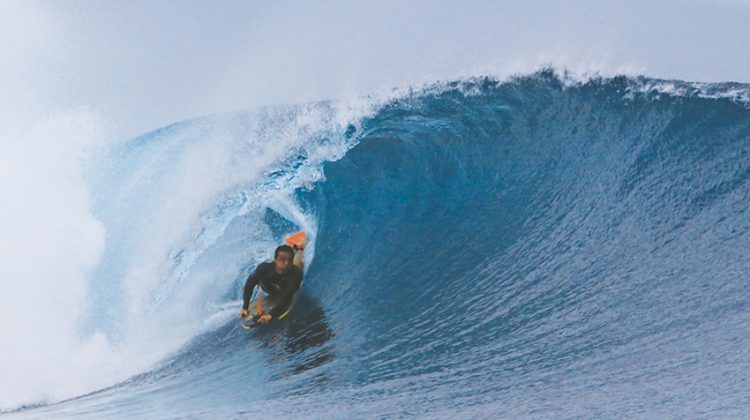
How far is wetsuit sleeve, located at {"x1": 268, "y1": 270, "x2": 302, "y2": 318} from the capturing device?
6.81 m

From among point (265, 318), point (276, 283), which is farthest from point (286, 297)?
point (265, 318)

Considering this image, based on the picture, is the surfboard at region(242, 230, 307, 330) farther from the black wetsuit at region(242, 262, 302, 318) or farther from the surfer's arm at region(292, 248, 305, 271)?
the surfer's arm at region(292, 248, 305, 271)

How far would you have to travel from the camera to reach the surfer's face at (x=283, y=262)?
6.48m

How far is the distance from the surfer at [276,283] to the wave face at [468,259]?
171 millimetres

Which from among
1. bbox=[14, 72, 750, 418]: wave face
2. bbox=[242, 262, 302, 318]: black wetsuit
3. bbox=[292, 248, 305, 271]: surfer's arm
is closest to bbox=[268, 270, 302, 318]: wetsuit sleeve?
bbox=[242, 262, 302, 318]: black wetsuit

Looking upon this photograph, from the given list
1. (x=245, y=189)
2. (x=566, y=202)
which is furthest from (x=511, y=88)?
(x=245, y=189)

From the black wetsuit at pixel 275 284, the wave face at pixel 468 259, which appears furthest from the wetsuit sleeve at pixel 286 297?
the wave face at pixel 468 259

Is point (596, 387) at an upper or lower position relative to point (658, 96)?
lower

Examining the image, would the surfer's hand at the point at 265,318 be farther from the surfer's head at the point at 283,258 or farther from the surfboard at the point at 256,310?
the surfer's head at the point at 283,258

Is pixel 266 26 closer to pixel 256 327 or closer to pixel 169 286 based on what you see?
pixel 169 286

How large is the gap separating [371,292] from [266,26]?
8500 millimetres

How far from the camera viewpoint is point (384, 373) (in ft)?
18.6

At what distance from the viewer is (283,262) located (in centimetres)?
654

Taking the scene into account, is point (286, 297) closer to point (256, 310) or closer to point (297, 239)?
point (256, 310)
